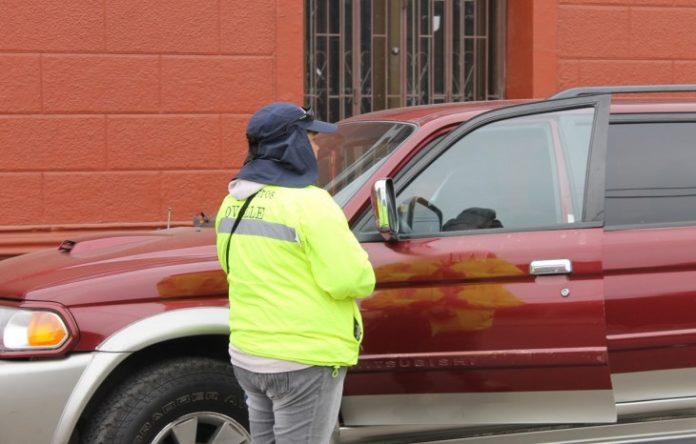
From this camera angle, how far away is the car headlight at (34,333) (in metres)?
3.72

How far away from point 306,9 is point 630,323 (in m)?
5.44

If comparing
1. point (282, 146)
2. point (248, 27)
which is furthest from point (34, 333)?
point (248, 27)

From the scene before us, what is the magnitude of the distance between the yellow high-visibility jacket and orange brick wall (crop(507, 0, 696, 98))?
599cm

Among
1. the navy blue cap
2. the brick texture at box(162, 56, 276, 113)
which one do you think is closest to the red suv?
the navy blue cap

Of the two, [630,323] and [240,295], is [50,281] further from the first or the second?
[630,323]

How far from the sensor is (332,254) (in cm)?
318

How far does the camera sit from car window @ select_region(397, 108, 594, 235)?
Answer: 411cm

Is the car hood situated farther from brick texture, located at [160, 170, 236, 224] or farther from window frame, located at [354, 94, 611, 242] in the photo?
brick texture, located at [160, 170, 236, 224]

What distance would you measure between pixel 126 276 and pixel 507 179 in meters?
1.57

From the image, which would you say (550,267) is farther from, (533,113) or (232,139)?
(232,139)

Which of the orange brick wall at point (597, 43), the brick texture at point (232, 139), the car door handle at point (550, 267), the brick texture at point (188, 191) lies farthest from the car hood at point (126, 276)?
the orange brick wall at point (597, 43)

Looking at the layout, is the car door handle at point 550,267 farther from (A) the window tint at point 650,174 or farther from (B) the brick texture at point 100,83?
(B) the brick texture at point 100,83

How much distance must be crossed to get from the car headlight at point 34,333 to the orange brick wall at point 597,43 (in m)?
5.98

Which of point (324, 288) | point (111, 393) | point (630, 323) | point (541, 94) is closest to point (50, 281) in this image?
point (111, 393)
